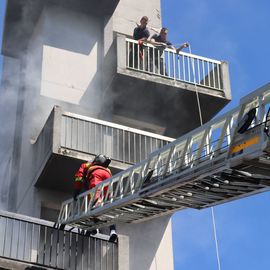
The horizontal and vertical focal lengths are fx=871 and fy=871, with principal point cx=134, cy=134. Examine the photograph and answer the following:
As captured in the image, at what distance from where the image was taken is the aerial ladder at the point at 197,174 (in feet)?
35.6

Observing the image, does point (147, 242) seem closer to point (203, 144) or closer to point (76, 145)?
point (76, 145)

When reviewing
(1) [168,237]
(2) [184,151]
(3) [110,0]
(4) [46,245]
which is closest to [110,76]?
(3) [110,0]

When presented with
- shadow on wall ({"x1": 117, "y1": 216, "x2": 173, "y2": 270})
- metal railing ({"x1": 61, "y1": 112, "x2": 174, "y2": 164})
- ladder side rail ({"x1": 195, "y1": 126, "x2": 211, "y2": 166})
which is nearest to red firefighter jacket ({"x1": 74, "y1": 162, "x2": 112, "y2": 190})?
metal railing ({"x1": 61, "y1": 112, "x2": 174, "y2": 164})

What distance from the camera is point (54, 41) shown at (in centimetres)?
1939

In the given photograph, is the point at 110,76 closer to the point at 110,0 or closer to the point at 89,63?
the point at 89,63

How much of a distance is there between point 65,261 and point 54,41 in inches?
258

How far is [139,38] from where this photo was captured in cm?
1927

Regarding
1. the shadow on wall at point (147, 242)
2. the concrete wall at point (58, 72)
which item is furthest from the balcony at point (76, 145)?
the shadow on wall at point (147, 242)

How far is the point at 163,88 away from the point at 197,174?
7077 mm

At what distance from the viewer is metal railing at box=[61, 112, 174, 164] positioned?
54.6 feet

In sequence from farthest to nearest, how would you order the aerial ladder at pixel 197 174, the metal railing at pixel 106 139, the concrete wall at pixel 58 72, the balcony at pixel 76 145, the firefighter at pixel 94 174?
the concrete wall at pixel 58 72, the metal railing at pixel 106 139, the balcony at pixel 76 145, the firefighter at pixel 94 174, the aerial ladder at pixel 197 174

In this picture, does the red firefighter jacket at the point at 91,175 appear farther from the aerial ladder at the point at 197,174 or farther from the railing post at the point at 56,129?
the railing post at the point at 56,129

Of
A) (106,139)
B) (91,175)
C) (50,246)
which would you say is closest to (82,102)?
(106,139)

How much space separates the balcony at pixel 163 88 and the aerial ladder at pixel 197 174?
443 centimetres
